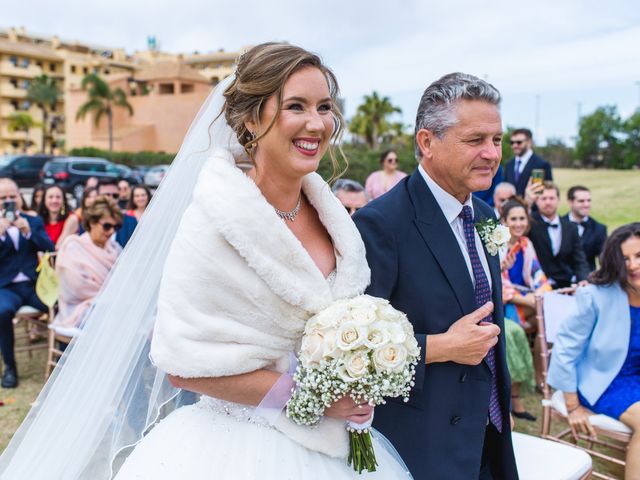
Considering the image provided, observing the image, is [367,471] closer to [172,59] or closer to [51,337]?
[51,337]

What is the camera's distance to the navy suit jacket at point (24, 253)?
636 centimetres

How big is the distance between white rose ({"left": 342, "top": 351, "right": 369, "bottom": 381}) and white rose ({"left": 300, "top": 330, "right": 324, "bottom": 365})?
0.25 feet

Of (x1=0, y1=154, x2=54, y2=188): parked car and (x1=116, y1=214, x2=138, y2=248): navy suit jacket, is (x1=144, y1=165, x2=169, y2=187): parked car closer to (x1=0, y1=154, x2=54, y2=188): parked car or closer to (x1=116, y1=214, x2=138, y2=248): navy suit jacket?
(x1=0, y1=154, x2=54, y2=188): parked car

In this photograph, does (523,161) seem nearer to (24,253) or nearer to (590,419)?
(590,419)

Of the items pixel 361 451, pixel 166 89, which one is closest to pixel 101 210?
pixel 361 451

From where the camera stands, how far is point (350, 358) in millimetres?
1741

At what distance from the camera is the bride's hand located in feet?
6.00

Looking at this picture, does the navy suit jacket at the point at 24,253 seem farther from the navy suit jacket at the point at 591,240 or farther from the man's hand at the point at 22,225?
the navy suit jacket at the point at 591,240

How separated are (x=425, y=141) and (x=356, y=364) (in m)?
0.99

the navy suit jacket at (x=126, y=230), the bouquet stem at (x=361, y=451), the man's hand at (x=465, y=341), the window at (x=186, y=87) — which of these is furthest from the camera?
the window at (x=186, y=87)

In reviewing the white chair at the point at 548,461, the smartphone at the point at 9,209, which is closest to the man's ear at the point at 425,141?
the white chair at the point at 548,461

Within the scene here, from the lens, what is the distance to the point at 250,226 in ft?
5.87

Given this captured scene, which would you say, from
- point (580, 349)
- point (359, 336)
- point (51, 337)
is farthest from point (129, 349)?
point (51, 337)

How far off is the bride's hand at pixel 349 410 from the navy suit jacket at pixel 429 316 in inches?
13.3
